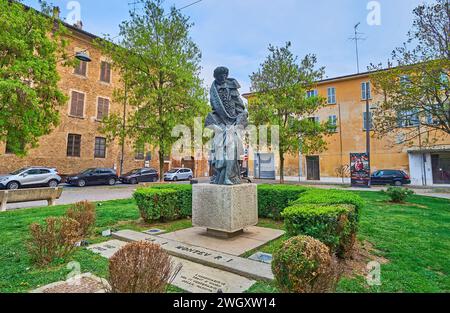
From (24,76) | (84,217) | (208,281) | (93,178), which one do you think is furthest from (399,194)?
(93,178)

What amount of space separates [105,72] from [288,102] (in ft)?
62.6

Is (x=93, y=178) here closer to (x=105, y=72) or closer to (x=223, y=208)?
(x=105, y=72)

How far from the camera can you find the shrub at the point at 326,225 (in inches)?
139

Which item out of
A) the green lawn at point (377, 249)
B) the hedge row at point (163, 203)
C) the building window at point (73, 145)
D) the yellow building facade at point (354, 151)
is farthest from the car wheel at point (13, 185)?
the yellow building facade at point (354, 151)

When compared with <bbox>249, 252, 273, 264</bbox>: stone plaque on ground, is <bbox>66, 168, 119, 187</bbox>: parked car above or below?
Result: above

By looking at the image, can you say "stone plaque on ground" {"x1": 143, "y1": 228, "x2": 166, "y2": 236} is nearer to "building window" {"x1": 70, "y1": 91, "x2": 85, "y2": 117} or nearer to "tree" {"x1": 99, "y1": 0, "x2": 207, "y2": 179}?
"tree" {"x1": 99, "y1": 0, "x2": 207, "y2": 179}

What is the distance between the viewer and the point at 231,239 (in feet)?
16.7

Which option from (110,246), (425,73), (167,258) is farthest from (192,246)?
(425,73)

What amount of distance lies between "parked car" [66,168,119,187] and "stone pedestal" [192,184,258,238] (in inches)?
745

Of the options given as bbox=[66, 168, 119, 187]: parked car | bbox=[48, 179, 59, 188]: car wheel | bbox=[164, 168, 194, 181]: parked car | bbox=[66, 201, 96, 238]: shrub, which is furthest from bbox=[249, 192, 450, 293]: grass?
bbox=[164, 168, 194, 181]: parked car

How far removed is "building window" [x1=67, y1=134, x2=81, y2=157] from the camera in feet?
75.8

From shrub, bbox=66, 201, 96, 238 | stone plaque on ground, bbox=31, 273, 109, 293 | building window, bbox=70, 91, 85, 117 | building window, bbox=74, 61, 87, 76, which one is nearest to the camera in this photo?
stone plaque on ground, bbox=31, 273, 109, 293

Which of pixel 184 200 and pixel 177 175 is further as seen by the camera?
pixel 177 175

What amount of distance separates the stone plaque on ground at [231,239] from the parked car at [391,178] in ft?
72.7
